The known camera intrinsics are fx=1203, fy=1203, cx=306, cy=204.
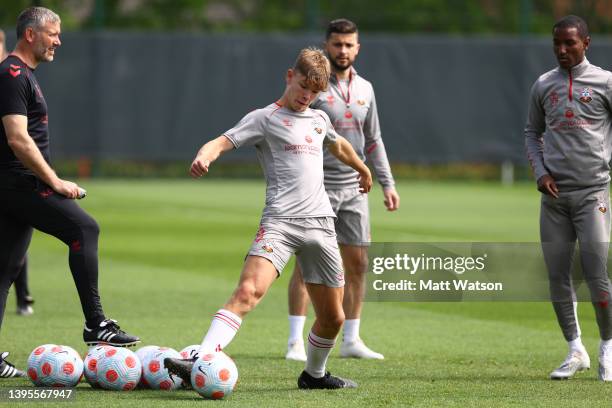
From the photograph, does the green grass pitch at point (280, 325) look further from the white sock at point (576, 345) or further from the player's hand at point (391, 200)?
the player's hand at point (391, 200)

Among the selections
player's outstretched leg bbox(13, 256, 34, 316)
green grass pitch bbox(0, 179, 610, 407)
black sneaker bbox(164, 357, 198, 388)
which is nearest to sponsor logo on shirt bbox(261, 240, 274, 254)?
black sneaker bbox(164, 357, 198, 388)

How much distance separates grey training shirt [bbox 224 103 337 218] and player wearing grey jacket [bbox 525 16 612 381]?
1714 millimetres

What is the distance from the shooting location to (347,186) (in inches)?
352

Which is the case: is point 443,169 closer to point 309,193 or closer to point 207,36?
point 207,36

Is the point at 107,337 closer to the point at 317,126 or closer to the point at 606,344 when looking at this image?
the point at 317,126

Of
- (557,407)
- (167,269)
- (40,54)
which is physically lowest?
(167,269)

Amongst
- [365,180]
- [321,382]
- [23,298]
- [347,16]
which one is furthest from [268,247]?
[347,16]

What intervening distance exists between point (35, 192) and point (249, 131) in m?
1.45

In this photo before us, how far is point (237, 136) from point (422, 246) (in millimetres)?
2159

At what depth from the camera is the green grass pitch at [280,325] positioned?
23.4ft

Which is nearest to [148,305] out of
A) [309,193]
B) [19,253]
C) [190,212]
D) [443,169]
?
[19,253]

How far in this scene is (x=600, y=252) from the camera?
7.88 metres

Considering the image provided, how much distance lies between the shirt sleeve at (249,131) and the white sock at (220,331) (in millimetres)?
1016

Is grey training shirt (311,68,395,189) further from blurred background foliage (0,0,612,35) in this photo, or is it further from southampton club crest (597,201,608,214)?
blurred background foliage (0,0,612,35)
